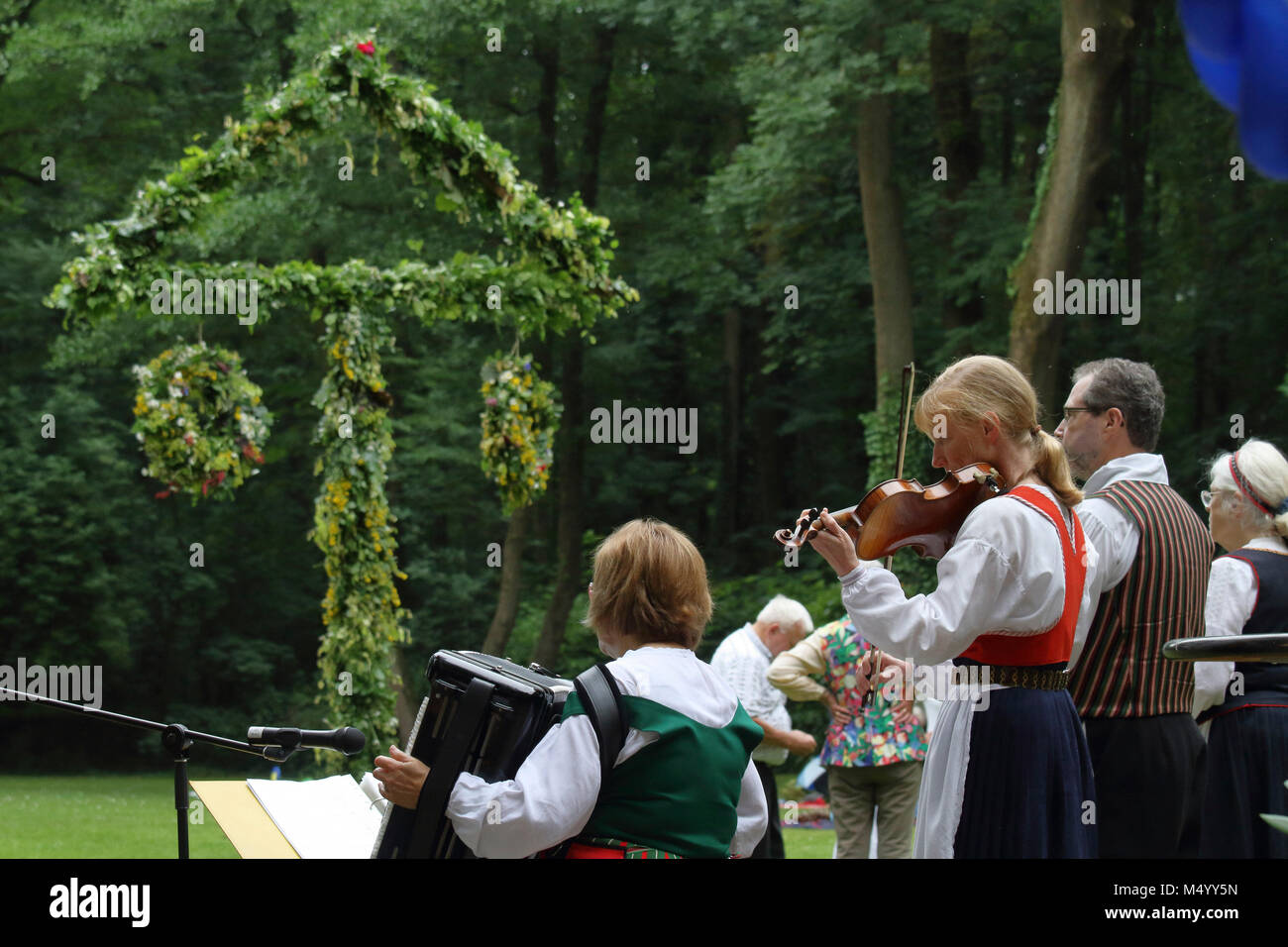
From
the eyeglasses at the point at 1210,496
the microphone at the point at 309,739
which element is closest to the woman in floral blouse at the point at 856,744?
the eyeglasses at the point at 1210,496

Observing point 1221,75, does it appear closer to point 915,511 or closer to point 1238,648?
point 915,511

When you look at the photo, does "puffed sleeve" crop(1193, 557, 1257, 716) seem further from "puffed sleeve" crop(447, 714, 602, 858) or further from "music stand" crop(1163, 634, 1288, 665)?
"music stand" crop(1163, 634, 1288, 665)

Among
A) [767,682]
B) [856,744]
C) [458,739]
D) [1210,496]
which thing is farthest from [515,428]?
[458,739]

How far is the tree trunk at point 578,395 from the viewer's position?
59.3 feet

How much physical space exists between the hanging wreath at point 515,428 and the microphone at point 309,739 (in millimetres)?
5370

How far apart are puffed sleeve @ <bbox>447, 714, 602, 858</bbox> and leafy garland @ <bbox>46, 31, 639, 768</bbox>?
551 centimetres

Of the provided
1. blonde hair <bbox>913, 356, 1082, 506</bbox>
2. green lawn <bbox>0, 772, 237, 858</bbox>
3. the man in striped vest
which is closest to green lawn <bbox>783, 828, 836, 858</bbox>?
green lawn <bbox>0, 772, 237, 858</bbox>

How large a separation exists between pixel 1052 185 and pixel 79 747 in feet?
49.5

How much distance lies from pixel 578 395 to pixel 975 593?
1628 centimetres

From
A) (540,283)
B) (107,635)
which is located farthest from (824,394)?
(540,283)

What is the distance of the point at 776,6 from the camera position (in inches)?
597

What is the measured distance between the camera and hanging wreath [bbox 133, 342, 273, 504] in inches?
301
